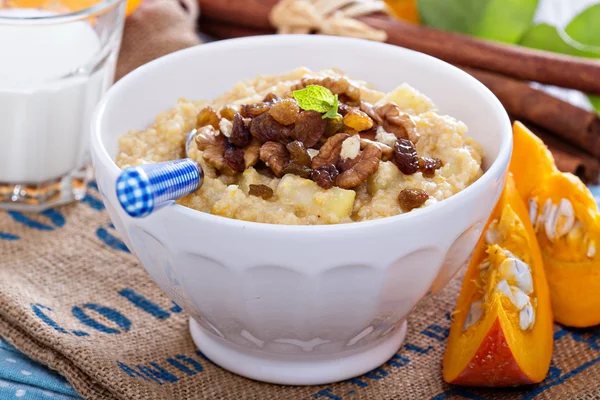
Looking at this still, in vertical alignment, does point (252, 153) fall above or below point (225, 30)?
above

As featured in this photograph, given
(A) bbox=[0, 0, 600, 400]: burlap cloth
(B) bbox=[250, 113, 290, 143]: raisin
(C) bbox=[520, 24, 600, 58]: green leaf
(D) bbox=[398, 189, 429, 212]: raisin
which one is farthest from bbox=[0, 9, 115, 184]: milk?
(C) bbox=[520, 24, 600, 58]: green leaf

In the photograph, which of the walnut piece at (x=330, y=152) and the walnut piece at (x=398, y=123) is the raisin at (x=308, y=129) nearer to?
the walnut piece at (x=330, y=152)

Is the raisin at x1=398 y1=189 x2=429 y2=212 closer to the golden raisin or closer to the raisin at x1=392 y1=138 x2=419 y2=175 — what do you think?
the raisin at x1=392 y1=138 x2=419 y2=175

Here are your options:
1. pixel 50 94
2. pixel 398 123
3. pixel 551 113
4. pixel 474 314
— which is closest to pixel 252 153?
pixel 398 123

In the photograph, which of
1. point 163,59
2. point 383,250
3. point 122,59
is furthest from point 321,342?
point 122,59

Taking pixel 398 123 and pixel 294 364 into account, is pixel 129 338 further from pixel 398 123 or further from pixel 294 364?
pixel 398 123

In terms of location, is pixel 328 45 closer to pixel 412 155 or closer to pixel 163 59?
pixel 163 59
